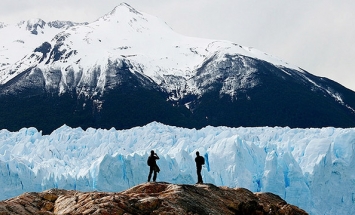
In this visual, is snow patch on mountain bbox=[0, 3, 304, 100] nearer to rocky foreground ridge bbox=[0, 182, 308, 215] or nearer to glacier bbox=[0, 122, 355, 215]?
glacier bbox=[0, 122, 355, 215]

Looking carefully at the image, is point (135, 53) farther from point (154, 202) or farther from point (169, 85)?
point (154, 202)

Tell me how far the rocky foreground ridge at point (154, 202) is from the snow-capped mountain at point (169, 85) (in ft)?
248

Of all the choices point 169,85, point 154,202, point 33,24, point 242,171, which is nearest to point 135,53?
point 169,85

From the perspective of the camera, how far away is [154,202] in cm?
1375

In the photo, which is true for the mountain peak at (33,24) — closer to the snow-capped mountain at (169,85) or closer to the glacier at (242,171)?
the snow-capped mountain at (169,85)

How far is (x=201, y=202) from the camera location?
48.6 ft

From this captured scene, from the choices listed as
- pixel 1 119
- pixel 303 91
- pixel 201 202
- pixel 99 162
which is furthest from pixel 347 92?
pixel 201 202

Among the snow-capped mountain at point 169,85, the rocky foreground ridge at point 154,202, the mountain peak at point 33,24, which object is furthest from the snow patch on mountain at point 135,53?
the rocky foreground ridge at point 154,202

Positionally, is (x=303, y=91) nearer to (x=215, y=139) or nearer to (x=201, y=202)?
(x=215, y=139)

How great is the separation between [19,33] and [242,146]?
122896 mm

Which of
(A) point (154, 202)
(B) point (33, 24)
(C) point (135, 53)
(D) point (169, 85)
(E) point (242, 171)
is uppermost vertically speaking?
(B) point (33, 24)

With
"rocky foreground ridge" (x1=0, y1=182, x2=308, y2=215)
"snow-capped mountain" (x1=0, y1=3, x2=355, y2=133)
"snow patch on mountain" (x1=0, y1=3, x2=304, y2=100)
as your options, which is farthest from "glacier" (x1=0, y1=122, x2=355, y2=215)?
"snow patch on mountain" (x1=0, y1=3, x2=304, y2=100)

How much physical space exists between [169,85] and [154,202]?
92.8 metres

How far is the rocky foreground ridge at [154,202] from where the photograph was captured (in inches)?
533
